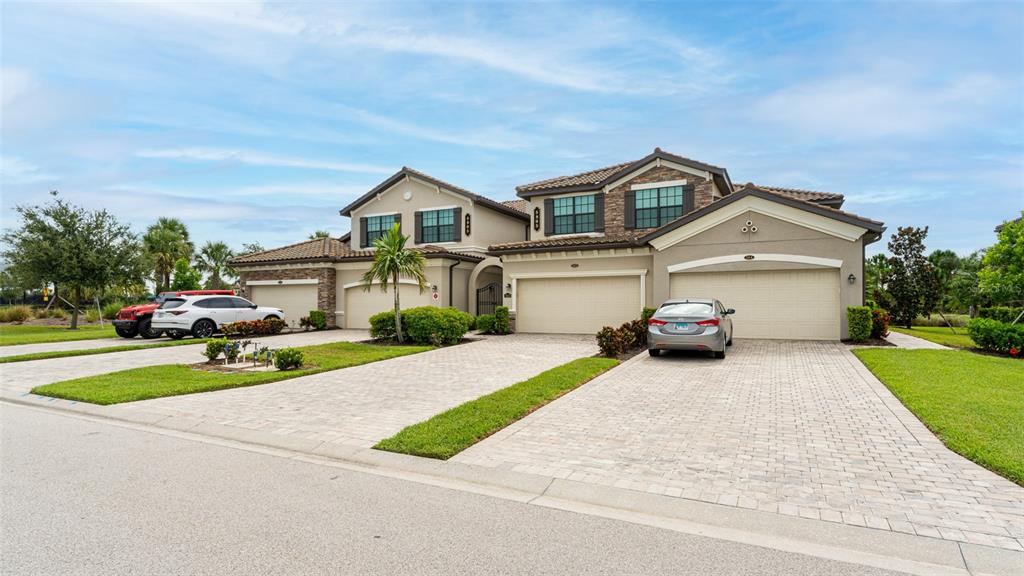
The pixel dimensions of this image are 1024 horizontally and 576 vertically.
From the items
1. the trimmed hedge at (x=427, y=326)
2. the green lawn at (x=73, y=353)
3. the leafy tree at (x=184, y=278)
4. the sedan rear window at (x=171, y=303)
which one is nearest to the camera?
the green lawn at (x=73, y=353)

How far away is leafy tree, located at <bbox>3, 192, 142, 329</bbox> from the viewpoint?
24.8m

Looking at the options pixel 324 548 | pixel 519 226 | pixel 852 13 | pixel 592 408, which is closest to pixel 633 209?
pixel 519 226

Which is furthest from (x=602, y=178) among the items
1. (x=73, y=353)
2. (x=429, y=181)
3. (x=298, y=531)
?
(x=298, y=531)

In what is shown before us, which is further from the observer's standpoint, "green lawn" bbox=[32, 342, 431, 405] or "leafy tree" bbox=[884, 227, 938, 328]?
"leafy tree" bbox=[884, 227, 938, 328]

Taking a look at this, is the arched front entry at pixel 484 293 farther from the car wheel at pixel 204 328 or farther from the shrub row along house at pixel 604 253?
the car wheel at pixel 204 328

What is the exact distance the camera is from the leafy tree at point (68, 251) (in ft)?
81.4

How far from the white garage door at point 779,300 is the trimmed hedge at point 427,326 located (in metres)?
7.91

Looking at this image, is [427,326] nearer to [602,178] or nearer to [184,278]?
[602,178]

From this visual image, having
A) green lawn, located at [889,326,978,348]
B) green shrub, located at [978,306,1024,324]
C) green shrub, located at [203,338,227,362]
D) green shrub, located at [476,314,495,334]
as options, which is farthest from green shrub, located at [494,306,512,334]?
green shrub, located at [978,306,1024,324]

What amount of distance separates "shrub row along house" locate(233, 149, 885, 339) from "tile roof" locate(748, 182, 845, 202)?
0.41 ft

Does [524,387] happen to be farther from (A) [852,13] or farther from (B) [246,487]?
(A) [852,13]

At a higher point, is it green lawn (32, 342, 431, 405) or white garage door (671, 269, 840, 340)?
white garage door (671, 269, 840, 340)

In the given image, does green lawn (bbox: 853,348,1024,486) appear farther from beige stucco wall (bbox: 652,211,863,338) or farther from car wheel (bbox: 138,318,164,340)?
car wheel (bbox: 138,318,164,340)

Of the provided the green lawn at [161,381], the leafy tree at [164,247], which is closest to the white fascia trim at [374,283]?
the green lawn at [161,381]
